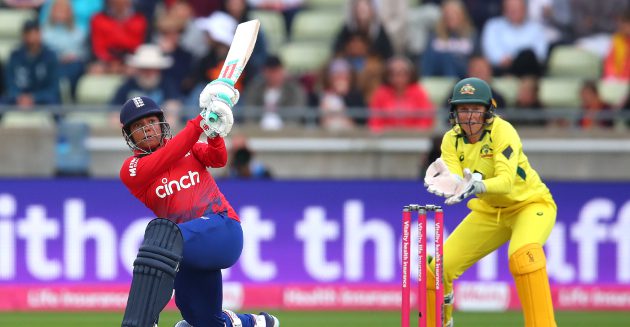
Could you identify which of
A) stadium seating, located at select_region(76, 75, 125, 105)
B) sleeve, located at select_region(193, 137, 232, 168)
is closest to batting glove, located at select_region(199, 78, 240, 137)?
sleeve, located at select_region(193, 137, 232, 168)

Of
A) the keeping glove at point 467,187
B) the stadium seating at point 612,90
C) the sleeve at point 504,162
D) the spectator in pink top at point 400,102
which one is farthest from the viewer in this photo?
the stadium seating at point 612,90

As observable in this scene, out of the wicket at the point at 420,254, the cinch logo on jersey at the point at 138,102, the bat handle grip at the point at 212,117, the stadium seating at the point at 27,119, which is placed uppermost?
the stadium seating at the point at 27,119

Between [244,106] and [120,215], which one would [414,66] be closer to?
[244,106]

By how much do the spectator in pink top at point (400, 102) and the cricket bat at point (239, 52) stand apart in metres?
5.88

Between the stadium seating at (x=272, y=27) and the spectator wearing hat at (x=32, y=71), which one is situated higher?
the stadium seating at (x=272, y=27)

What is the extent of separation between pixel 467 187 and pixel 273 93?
6548 mm

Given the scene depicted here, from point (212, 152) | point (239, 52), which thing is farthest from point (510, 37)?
point (212, 152)

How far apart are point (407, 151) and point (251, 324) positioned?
5855mm

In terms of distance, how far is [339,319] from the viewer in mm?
12414

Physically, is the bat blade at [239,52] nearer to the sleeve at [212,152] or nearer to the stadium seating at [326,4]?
the sleeve at [212,152]

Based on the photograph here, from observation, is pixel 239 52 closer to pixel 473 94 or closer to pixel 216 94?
pixel 216 94

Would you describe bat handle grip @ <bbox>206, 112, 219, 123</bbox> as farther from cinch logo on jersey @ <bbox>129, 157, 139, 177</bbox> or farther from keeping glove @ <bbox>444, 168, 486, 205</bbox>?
keeping glove @ <bbox>444, 168, 486, 205</bbox>

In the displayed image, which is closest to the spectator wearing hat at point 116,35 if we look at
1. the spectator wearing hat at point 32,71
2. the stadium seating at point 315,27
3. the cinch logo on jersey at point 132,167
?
the spectator wearing hat at point 32,71

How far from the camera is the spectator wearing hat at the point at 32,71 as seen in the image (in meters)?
14.8
